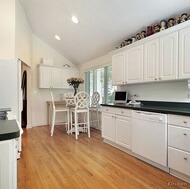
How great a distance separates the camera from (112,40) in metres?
4.11

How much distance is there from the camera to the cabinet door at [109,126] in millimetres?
3451

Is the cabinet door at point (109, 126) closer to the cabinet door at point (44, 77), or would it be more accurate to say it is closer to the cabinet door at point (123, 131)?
the cabinet door at point (123, 131)

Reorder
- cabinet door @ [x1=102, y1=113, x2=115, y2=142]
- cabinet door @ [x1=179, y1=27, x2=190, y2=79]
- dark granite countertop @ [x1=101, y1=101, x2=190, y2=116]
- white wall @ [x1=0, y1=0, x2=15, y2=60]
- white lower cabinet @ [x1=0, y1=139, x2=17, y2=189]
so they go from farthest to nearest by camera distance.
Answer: white wall @ [x1=0, y1=0, x2=15, y2=60]
cabinet door @ [x1=102, y1=113, x2=115, y2=142]
cabinet door @ [x1=179, y1=27, x2=190, y2=79]
dark granite countertop @ [x1=101, y1=101, x2=190, y2=116]
white lower cabinet @ [x1=0, y1=139, x2=17, y2=189]

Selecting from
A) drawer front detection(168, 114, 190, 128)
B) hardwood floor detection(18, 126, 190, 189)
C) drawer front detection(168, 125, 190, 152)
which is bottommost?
hardwood floor detection(18, 126, 190, 189)

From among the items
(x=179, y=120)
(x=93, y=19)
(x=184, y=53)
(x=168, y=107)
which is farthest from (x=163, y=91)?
(x=93, y=19)

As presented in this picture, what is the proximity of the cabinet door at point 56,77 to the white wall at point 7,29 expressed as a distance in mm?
2133

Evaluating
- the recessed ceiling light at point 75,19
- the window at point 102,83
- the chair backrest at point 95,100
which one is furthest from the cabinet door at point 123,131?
the recessed ceiling light at point 75,19

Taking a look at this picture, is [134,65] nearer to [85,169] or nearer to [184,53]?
[184,53]

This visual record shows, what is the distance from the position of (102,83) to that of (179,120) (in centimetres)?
333

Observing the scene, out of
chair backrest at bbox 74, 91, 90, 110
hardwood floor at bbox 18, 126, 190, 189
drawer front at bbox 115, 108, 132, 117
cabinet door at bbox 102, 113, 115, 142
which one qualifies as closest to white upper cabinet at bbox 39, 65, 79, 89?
chair backrest at bbox 74, 91, 90, 110

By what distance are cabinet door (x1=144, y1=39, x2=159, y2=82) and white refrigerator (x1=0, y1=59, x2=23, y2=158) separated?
7.64ft

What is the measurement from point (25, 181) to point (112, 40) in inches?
136

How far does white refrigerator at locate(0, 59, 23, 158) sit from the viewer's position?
284cm

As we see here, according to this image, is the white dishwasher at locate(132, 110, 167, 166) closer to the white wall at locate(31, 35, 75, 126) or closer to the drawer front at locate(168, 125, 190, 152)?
the drawer front at locate(168, 125, 190, 152)
